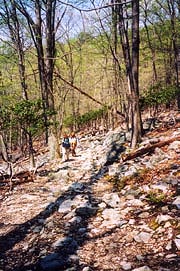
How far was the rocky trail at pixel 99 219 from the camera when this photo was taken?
4535 mm

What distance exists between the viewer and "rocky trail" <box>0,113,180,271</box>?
4535 millimetres

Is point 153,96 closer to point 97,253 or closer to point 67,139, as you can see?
point 67,139

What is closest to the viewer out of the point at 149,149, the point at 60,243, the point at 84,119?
the point at 60,243

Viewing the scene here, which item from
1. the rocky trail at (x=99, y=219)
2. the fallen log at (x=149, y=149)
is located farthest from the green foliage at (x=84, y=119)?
the rocky trail at (x=99, y=219)

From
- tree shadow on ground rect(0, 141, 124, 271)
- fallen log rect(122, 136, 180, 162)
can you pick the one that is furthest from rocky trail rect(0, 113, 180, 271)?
fallen log rect(122, 136, 180, 162)

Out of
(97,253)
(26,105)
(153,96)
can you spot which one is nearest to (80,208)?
(97,253)

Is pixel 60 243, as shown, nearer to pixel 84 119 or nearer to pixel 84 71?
pixel 84 119

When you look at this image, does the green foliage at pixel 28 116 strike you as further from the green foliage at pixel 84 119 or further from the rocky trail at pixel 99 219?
the green foliage at pixel 84 119

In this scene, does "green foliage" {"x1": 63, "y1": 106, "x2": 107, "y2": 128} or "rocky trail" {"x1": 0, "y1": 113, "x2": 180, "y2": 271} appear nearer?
"rocky trail" {"x1": 0, "y1": 113, "x2": 180, "y2": 271}

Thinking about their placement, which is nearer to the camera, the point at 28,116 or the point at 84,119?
the point at 28,116

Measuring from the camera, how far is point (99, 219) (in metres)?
6.02

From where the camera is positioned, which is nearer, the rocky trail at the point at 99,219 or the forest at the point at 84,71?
the rocky trail at the point at 99,219

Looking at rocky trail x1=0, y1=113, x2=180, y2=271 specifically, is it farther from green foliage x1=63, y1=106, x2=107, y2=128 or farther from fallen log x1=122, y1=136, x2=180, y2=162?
green foliage x1=63, y1=106, x2=107, y2=128

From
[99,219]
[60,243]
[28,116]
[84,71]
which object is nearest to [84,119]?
[84,71]
